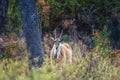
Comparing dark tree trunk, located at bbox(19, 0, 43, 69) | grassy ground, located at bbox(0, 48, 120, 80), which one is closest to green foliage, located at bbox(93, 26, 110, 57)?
dark tree trunk, located at bbox(19, 0, 43, 69)

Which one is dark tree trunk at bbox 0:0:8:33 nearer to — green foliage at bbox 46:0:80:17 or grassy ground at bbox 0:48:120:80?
green foliage at bbox 46:0:80:17

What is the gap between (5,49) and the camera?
1731 centimetres

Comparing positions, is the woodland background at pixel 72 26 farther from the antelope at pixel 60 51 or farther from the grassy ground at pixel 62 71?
the grassy ground at pixel 62 71

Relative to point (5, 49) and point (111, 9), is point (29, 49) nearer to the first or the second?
point (5, 49)

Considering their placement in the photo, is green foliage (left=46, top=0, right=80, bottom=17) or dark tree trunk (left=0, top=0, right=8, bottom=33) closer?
dark tree trunk (left=0, top=0, right=8, bottom=33)

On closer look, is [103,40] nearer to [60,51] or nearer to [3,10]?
[60,51]

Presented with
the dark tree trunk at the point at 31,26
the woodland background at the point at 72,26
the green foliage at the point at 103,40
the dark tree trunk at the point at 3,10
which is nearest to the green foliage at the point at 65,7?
the woodland background at the point at 72,26

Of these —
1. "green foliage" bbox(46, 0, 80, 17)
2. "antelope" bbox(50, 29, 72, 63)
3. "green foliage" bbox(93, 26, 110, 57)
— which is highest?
"green foliage" bbox(46, 0, 80, 17)

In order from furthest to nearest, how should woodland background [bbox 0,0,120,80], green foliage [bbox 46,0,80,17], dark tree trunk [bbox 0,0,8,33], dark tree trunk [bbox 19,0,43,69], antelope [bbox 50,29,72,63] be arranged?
green foliage [bbox 46,0,80,17] → dark tree trunk [bbox 0,0,8,33] → woodland background [bbox 0,0,120,80] → antelope [bbox 50,29,72,63] → dark tree trunk [bbox 19,0,43,69]

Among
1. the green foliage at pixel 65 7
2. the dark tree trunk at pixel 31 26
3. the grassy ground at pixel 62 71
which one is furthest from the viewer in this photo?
the green foliage at pixel 65 7

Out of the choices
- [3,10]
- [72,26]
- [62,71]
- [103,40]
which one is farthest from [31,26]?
[72,26]

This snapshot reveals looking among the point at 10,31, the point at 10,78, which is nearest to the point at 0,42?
the point at 10,31

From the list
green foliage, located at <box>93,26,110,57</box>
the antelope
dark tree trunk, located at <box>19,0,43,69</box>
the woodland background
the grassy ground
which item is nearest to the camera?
the grassy ground

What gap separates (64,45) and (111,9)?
28.9 feet
